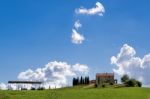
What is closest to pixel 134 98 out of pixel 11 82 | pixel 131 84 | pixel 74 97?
pixel 74 97

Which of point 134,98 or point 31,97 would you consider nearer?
point 31,97

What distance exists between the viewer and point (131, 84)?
17750 cm

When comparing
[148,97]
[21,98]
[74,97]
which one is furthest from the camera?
[148,97]

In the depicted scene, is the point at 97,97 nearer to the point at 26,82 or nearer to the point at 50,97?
the point at 50,97

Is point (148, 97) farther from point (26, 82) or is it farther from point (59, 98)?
point (26, 82)

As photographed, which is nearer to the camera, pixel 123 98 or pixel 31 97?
pixel 31 97

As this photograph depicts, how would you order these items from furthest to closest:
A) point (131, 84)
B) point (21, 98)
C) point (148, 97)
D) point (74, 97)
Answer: point (131, 84), point (148, 97), point (74, 97), point (21, 98)

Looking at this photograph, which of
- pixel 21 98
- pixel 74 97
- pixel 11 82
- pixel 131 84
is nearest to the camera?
pixel 21 98

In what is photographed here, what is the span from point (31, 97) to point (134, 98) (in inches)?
1147

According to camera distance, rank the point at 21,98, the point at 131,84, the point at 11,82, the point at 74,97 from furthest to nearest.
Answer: the point at 131,84 → the point at 11,82 → the point at 74,97 → the point at 21,98

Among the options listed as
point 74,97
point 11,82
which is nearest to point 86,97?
point 74,97

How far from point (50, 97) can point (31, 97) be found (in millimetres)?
4296

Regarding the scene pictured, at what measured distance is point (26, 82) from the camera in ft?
511

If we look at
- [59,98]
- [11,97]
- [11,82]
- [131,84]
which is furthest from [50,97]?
[131,84]
